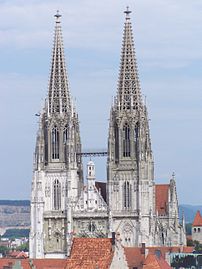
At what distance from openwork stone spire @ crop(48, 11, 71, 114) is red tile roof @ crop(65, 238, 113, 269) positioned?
230 ft

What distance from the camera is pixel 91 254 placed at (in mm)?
77375

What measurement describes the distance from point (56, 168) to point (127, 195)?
25.1 feet

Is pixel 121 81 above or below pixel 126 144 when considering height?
above

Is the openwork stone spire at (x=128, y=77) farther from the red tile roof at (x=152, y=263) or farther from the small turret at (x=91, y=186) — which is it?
the red tile roof at (x=152, y=263)

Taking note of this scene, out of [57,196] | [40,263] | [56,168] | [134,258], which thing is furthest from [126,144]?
[134,258]

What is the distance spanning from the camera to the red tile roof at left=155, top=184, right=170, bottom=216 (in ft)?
493

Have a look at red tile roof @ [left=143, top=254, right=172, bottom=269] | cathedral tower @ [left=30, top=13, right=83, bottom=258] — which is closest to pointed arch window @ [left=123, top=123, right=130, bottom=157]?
cathedral tower @ [left=30, top=13, right=83, bottom=258]

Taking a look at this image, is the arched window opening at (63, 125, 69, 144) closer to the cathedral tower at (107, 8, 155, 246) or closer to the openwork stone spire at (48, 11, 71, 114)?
the openwork stone spire at (48, 11, 71, 114)

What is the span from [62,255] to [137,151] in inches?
498

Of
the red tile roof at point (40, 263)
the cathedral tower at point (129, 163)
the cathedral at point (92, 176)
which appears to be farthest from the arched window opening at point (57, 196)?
the red tile roof at point (40, 263)

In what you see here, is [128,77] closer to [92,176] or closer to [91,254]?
[92,176]

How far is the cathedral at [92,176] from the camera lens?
477 feet

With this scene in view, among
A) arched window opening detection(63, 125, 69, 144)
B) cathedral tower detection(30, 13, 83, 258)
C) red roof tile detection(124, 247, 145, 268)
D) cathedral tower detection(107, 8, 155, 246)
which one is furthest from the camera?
arched window opening detection(63, 125, 69, 144)

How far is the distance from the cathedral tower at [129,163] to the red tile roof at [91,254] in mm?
65893
